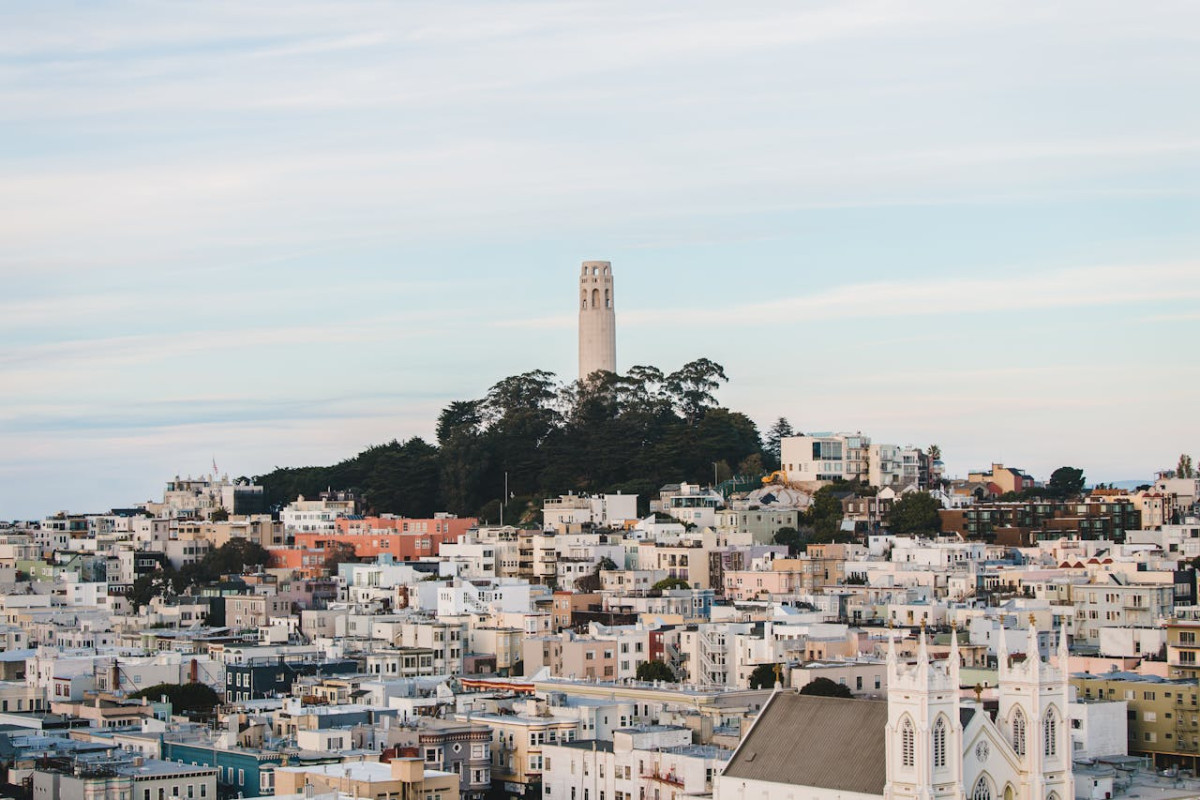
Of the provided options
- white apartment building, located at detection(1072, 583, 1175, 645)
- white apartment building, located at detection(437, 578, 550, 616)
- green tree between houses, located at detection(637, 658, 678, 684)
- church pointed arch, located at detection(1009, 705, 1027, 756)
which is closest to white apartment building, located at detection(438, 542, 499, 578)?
white apartment building, located at detection(437, 578, 550, 616)

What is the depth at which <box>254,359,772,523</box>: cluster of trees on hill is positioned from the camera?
342 feet

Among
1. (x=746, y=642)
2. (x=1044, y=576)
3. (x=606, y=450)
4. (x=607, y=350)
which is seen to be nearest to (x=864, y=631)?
(x=746, y=642)

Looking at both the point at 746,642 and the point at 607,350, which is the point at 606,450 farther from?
the point at 746,642

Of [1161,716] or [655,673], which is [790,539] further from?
[1161,716]

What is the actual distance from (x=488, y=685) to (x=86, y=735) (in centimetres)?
1293

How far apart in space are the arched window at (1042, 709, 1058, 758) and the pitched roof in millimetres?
3380

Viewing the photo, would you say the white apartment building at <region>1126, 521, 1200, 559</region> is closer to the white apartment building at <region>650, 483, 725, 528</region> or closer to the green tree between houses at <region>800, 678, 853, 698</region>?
the white apartment building at <region>650, 483, 725, 528</region>

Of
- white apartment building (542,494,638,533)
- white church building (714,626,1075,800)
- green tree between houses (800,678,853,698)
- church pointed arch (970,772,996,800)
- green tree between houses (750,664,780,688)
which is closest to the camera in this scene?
white church building (714,626,1075,800)

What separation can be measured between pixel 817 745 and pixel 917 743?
2.89m

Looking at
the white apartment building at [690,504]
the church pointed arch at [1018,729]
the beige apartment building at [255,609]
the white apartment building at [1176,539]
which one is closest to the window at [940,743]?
the church pointed arch at [1018,729]

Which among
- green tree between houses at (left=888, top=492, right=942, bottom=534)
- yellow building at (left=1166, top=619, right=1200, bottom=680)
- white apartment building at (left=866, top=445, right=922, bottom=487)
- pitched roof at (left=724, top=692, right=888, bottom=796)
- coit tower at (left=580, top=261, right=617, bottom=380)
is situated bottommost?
pitched roof at (left=724, top=692, right=888, bottom=796)

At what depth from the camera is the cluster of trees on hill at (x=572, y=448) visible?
104m

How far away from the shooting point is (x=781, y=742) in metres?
44.1

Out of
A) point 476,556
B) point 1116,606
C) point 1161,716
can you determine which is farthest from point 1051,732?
point 476,556
